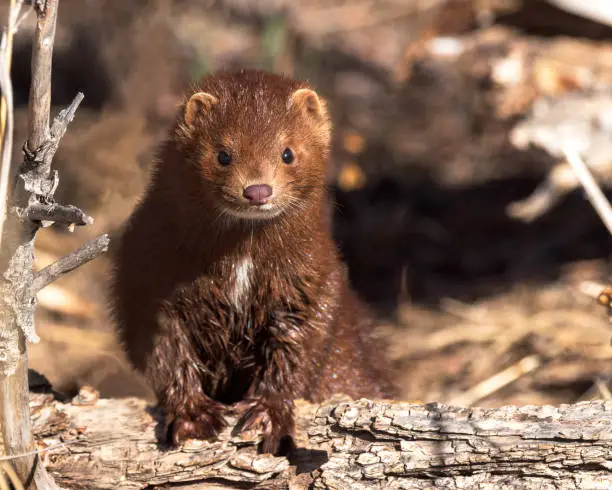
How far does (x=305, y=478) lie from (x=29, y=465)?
4.07ft

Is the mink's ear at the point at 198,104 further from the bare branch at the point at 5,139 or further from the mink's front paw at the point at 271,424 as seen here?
the mink's front paw at the point at 271,424

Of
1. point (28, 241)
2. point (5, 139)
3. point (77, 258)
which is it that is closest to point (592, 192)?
point (77, 258)

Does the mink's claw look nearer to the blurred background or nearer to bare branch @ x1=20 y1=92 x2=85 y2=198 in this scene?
A: bare branch @ x1=20 y1=92 x2=85 y2=198

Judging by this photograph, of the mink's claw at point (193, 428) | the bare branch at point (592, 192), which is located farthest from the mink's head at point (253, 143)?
the bare branch at point (592, 192)

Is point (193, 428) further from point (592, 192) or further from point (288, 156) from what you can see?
point (592, 192)

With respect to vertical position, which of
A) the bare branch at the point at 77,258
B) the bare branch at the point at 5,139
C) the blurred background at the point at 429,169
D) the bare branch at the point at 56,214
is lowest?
the bare branch at the point at 77,258

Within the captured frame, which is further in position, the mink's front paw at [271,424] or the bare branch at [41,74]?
the mink's front paw at [271,424]

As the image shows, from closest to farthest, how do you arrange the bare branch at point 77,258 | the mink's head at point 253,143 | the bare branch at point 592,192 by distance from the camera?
the bare branch at point 77,258
the mink's head at point 253,143
the bare branch at point 592,192

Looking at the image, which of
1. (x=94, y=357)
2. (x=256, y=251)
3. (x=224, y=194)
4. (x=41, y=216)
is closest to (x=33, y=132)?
(x=41, y=216)

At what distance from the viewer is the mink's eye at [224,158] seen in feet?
13.6

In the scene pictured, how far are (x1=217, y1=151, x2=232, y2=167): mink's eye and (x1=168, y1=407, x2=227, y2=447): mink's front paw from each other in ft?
4.15

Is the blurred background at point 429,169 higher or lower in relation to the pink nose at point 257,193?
higher

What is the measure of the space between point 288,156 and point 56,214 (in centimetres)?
143

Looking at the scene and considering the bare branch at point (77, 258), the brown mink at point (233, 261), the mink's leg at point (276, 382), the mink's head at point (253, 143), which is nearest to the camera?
the bare branch at point (77, 258)
